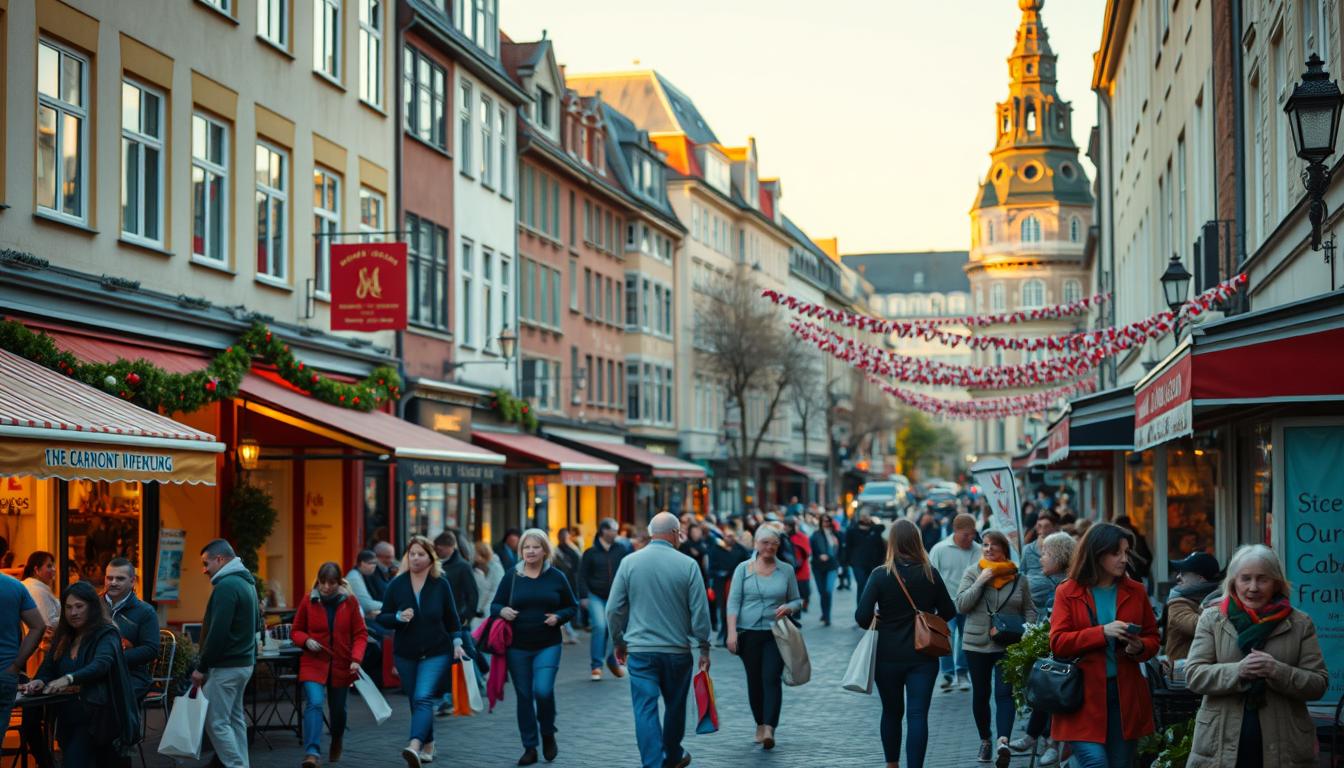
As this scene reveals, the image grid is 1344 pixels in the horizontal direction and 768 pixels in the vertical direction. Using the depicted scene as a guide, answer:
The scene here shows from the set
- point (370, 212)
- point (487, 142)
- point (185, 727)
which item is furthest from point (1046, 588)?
point (487, 142)

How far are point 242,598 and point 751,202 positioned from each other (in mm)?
66794

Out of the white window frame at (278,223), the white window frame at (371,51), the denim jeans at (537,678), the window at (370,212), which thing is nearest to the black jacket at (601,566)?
the white window frame at (278,223)

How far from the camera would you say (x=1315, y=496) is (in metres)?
11.2

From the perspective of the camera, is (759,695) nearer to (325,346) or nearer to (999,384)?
(325,346)

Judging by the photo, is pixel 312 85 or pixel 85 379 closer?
pixel 85 379

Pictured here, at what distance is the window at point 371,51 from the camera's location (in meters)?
26.4

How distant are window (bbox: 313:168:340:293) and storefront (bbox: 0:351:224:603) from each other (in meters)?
4.30

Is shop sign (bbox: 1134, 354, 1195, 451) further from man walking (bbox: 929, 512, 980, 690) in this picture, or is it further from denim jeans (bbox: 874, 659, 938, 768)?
denim jeans (bbox: 874, 659, 938, 768)

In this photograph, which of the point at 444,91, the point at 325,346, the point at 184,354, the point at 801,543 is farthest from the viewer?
the point at 444,91

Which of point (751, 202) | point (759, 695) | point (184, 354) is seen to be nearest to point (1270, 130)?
point (759, 695)

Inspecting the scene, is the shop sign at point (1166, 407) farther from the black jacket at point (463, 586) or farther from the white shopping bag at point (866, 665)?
the black jacket at point (463, 586)

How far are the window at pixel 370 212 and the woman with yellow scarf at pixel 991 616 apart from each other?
15.4 m

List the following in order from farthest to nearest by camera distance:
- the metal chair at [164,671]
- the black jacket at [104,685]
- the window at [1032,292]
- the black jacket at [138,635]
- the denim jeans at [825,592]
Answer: the window at [1032,292] < the denim jeans at [825,592] < the metal chair at [164,671] < the black jacket at [138,635] < the black jacket at [104,685]

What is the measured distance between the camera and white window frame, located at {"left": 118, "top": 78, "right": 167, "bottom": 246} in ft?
60.4
